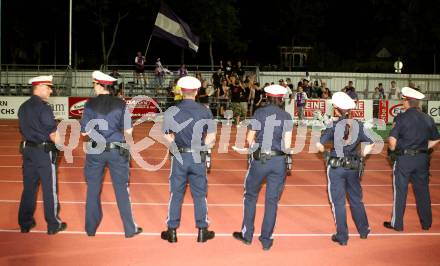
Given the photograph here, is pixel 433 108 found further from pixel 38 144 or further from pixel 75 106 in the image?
pixel 38 144

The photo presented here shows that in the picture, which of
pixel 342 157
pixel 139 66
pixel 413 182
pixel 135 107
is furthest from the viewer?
pixel 139 66

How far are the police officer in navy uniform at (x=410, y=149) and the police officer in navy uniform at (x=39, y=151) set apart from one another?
4605 millimetres

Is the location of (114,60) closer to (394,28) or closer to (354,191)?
(394,28)

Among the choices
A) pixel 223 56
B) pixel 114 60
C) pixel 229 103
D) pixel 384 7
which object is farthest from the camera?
pixel 384 7

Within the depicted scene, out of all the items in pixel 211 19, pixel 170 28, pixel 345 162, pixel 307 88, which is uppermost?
pixel 211 19

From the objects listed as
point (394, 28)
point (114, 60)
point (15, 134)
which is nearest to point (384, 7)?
point (394, 28)

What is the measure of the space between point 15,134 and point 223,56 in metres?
33.8

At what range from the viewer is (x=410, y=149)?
29.6ft

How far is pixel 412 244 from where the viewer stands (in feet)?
28.1

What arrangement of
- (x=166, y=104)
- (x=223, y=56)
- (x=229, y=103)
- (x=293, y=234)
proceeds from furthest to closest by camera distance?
(x=223, y=56), (x=166, y=104), (x=229, y=103), (x=293, y=234)

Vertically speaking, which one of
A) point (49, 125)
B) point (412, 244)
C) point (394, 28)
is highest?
point (394, 28)

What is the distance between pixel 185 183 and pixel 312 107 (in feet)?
62.8

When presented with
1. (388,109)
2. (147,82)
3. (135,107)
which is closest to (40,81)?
(135,107)

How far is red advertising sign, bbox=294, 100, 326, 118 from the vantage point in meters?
26.9
